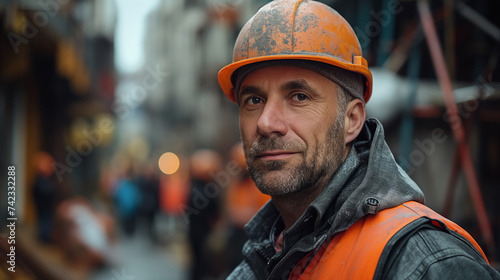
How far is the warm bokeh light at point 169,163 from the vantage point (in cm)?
4041

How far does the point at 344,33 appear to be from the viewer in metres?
2.02

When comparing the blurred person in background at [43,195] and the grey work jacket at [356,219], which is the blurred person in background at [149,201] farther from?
the grey work jacket at [356,219]

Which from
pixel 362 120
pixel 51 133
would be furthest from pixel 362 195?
pixel 51 133

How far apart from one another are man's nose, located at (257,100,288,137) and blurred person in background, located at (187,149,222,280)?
552cm

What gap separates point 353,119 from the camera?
2.10 meters

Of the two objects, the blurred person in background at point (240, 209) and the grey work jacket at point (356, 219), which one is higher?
the grey work jacket at point (356, 219)

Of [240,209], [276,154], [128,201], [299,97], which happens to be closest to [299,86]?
[299,97]

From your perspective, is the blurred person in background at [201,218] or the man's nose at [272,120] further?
the blurred person in background at [201,218]

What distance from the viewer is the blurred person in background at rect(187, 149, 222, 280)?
23.9ft

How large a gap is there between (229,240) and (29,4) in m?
5.42

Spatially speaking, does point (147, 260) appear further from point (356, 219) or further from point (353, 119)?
point (356, 219)

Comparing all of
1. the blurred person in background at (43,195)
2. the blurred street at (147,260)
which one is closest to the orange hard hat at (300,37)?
the blurred street at (147,260)

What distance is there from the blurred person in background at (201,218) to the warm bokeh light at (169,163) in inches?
1277

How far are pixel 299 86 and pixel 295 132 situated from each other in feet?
0.69
